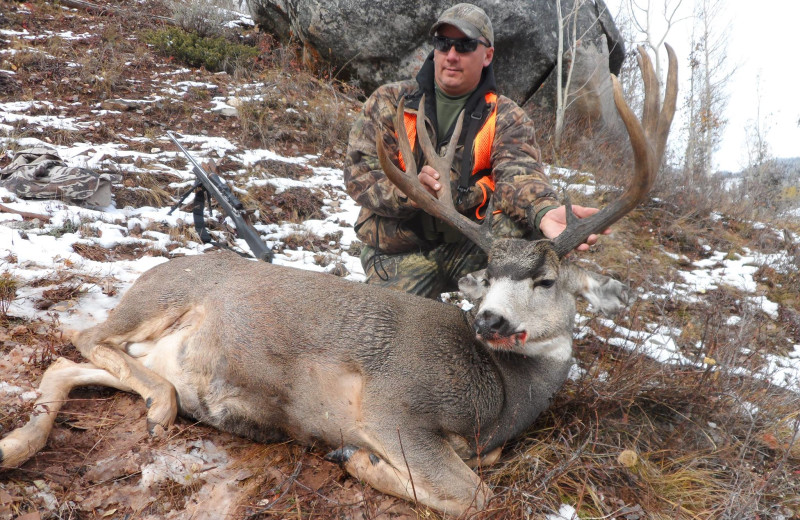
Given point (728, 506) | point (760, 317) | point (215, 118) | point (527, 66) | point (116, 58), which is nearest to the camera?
point (728, 506)

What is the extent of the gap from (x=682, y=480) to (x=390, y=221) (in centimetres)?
299

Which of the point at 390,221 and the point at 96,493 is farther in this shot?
the point at 390,221

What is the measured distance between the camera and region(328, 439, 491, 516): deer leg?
2.68 m

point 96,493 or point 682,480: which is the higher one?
point 682,480

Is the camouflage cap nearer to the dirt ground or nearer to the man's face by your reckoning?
the man's face

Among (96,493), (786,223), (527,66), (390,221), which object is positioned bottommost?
(96,493)

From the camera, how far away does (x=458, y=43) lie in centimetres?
446

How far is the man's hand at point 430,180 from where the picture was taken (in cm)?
372

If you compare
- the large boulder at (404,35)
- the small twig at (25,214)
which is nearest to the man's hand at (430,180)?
the small twig at (25,214)

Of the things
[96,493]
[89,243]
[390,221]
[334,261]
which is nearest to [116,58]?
[89,243]

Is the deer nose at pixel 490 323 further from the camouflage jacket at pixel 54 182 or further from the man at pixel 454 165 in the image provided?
the camouflage jacket at pixel 54 182

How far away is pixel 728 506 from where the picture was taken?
8.54 feet

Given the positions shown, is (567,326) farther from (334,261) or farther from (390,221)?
(334,261)

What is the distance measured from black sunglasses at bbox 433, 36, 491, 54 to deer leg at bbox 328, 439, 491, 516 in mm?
3234
